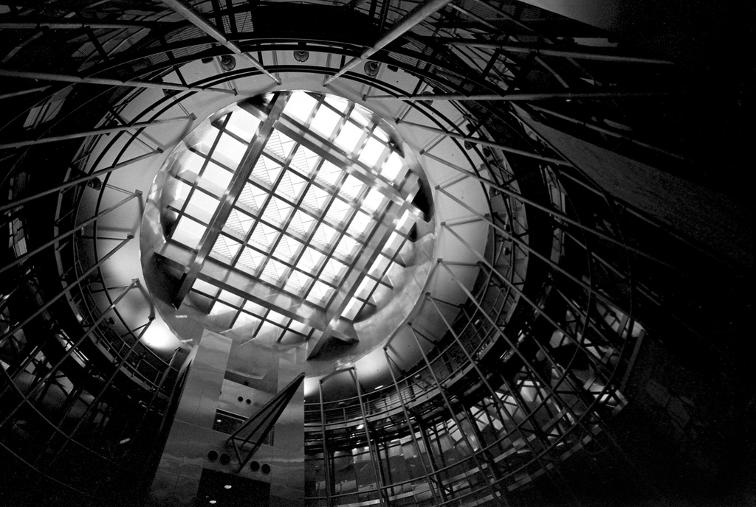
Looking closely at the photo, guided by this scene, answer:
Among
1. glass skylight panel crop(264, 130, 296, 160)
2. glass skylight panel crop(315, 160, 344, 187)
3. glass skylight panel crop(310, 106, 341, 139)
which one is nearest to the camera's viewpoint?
glass skylight panel crop(310, 106, 341, 139)

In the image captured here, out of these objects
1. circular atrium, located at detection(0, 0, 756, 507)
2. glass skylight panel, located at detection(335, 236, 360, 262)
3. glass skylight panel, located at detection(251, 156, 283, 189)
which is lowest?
circular atrium, located at detection(0, 0, 756, 507)

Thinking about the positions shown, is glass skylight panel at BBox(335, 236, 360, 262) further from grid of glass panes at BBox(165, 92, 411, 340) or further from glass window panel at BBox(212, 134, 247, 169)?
glass window panel at BBox(212, 134, 247, 169)

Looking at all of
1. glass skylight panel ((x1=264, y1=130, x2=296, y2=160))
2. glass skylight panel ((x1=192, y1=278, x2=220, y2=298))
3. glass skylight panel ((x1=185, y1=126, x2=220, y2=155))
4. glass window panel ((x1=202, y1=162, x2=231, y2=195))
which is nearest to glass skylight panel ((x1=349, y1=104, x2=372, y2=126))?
glass skylight panel ((x1=264, y1=130, x2=296, y2=160))

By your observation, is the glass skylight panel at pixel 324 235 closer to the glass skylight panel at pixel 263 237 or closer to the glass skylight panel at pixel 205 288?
the glass skylight panel at pixel 263 237

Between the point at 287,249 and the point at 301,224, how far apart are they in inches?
69.3

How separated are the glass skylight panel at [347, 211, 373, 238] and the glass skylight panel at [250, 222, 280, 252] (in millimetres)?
3883

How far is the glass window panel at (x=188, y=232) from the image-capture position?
81.6 feet

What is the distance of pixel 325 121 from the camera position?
23172mm

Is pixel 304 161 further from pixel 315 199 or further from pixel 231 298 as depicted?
pixel 231 298

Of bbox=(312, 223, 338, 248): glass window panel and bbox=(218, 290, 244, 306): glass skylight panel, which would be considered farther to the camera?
bbox=(218, 290, 244, 306): glass skylight panel

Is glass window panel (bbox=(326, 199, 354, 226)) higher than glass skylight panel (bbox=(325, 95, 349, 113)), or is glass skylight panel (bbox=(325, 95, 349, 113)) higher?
glass skylight panel (bbox=(325, 95, 349, 113))

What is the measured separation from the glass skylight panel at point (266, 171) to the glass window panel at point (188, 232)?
3.92 meters

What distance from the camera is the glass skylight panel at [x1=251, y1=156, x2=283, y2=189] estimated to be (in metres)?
23.7

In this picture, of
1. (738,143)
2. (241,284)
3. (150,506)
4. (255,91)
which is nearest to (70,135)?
(255,91)
